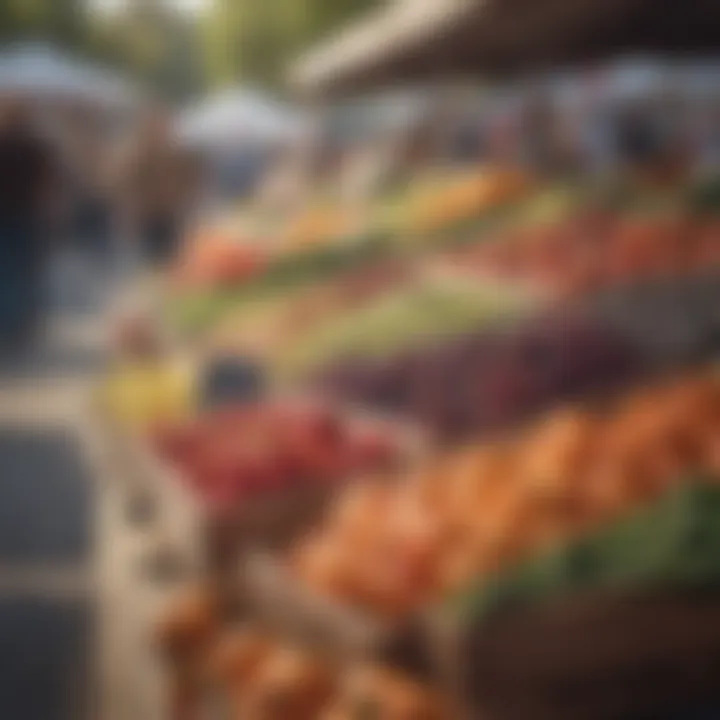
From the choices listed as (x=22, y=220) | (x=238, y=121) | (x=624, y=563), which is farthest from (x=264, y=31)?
(x=624, y=563)

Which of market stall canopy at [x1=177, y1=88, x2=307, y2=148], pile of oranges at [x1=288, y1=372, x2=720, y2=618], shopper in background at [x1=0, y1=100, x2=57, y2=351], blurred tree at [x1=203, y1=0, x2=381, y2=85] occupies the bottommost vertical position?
pile of oranges at [x1=288, y1=372, x2=720, y2=618]

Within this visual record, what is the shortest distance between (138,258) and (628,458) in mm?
373

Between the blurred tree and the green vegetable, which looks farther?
the blurred tree

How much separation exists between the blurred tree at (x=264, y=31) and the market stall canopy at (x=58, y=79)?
0.06 meters

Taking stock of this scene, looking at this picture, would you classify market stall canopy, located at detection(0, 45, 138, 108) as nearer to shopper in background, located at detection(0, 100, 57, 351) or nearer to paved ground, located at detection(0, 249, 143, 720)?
shopper in background, located at detection(0, 100, 57, 351)

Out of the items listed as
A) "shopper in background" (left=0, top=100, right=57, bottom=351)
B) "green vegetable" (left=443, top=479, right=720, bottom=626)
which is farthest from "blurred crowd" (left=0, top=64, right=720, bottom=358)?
"green vegetable" (left=443, top=479, right=720, bottom=626)

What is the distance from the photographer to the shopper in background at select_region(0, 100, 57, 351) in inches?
42.0

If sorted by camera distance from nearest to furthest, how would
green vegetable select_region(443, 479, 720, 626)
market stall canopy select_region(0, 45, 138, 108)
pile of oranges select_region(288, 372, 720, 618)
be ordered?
green vegetable select_region(443, 479, 720, 626)
pile of oranges select_region(288, 372, 720, 618)
market stall canopy select_region(0, 45, 138, 108)

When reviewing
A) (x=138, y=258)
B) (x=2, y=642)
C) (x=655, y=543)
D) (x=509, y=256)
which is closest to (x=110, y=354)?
(x=138, y=258)

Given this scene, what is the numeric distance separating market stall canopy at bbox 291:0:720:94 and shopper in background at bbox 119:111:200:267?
105 millimetres

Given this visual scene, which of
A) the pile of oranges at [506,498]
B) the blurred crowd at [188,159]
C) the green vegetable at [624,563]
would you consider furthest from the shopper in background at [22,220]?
the green vegetable at [624,563]

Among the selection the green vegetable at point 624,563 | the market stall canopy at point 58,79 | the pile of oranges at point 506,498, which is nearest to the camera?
the green vegetable at point 624,563

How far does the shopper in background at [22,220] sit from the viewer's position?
107 centimetres

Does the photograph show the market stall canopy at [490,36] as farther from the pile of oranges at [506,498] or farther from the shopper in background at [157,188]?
the pile of oranges at [506,498]
